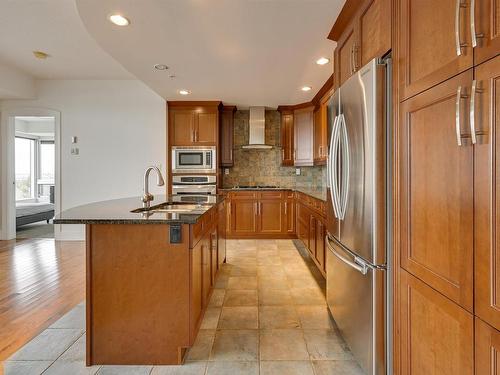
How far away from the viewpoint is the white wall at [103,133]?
4973 millimetres

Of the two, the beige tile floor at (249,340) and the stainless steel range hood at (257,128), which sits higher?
the stainless steel range hood at (257,128)

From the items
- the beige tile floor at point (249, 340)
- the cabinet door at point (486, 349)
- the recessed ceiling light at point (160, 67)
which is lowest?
the beige tile floor at point (249, 340)

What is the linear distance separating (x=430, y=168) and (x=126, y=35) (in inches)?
106

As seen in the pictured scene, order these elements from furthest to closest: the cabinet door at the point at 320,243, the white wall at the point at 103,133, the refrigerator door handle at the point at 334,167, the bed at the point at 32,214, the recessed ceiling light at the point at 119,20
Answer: the bed at the point at 32,214 < the white wall at the point at 103,133 < the cabinet door at the point at 320,243 < the recessed ceiling light at the point at 119,20 < the refrigerator door handle at the point at 334,167

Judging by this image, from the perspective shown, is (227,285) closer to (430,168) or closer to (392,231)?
(392,231)

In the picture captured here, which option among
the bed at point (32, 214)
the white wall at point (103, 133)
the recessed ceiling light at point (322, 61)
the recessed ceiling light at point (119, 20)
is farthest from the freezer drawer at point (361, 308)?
the bed at point (32, 214)

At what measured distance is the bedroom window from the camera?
820cm

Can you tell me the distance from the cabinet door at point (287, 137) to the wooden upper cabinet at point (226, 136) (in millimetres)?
942

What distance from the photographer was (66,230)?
498 centimetres

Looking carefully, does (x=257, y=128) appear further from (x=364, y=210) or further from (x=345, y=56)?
(x=364, y=210)

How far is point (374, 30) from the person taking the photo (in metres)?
1.63

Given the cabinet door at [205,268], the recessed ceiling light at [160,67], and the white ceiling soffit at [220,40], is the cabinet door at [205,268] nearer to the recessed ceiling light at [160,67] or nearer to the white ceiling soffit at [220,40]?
the white ceiling soffit at [220,40]

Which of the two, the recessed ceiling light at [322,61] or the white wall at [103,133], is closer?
the recessed ceiling light at [322,61]

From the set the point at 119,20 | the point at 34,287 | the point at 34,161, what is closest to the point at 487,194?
the point at 119,20
